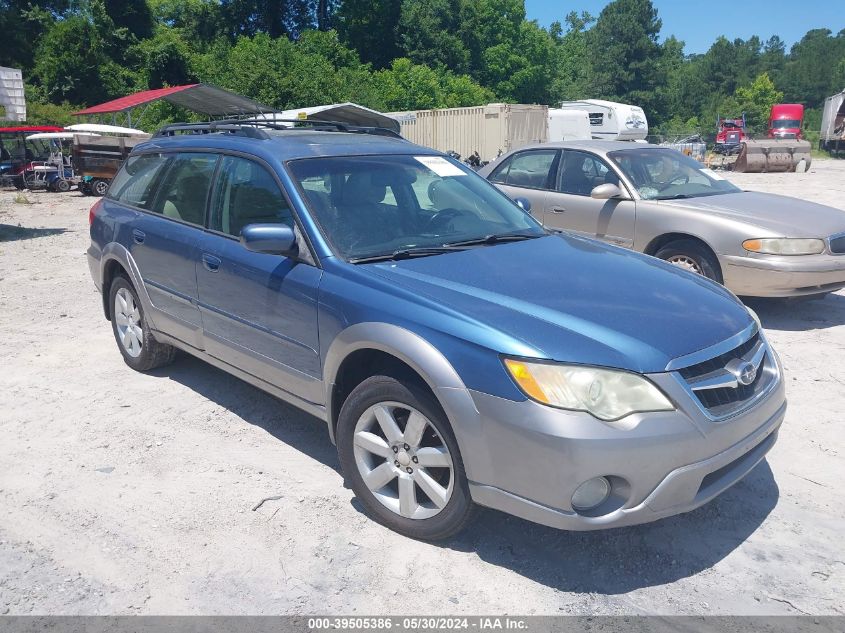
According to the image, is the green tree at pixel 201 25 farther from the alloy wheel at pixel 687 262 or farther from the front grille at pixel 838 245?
the front grille at pixel 838 245

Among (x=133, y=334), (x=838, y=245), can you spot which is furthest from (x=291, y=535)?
(x=838, y=245)

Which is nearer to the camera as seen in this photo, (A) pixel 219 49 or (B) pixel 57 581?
(B) pixel 57 581

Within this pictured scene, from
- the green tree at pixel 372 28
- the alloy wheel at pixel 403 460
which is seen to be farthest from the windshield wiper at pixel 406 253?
the green tree at pixel 372 28

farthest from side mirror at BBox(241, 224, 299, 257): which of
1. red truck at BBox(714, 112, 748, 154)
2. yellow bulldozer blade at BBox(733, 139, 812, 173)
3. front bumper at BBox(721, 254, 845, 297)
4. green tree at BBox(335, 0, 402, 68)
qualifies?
green tree at BBox(335, 0, 402, 68)

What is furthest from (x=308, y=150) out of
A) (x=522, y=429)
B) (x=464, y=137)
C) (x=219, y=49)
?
(x=219, y=49)

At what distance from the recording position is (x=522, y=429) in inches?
109

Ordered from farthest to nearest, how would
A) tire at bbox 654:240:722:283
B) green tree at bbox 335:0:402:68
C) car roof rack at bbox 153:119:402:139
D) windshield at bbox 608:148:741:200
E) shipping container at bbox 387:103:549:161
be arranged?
green tree at bbox 335:0:402:68 → shipping container at bbox 387:103:549:161 → windshield at bbox 608:148:741:200 → tire at bbox 654:240:722:283 → car roof rack at bbox 153:119:402:139

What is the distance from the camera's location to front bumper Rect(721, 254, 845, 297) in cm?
627

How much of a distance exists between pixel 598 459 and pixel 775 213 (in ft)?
16.5

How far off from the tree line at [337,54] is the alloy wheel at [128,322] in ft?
92.6

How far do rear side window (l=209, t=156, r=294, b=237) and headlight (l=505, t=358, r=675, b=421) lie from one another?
170 centimetres

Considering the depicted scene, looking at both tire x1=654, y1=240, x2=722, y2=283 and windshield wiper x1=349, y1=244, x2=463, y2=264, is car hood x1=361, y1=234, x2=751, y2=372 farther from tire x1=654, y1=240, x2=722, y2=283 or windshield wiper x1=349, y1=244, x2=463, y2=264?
tire x1=654, y1=240, x2=722, y2=283

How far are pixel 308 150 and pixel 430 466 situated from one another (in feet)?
6.55

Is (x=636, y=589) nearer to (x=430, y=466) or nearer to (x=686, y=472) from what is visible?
(x=686, y=472)
